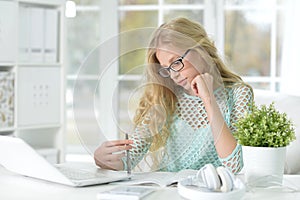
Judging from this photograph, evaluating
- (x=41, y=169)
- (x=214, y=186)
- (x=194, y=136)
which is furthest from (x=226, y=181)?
(x=41, y=169)

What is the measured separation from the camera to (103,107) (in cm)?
163

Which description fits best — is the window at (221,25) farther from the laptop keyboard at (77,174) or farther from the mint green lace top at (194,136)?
the laptop keyboard at (77,174)

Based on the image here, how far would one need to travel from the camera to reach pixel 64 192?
135cm

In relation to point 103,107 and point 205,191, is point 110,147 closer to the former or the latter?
point 103,107

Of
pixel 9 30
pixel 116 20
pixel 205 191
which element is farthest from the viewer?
pixel 116 20

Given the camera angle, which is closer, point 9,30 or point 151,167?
point 151,167

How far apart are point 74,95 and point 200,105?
0.40m

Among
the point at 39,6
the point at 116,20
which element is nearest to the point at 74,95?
the point at 39,6

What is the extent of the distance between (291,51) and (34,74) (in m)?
1.53

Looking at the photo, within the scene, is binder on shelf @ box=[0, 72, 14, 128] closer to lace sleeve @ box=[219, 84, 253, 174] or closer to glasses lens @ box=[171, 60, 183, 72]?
lace sleeve @ box=[219, 84, 253, 174]

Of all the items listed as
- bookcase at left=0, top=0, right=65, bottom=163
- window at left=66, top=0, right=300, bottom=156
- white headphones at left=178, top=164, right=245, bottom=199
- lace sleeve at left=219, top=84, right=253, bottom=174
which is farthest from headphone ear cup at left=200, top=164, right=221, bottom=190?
bookcase at left=0, top=0, right=65, bottom=163

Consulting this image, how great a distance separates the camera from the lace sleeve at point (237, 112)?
5.51 feet

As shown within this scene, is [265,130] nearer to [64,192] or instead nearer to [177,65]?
[177,65]

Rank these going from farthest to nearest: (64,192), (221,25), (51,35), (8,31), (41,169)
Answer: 1. (221,25)
2. (51,35)
3. (8,31)
4. (41,169)
5. (64,192)
